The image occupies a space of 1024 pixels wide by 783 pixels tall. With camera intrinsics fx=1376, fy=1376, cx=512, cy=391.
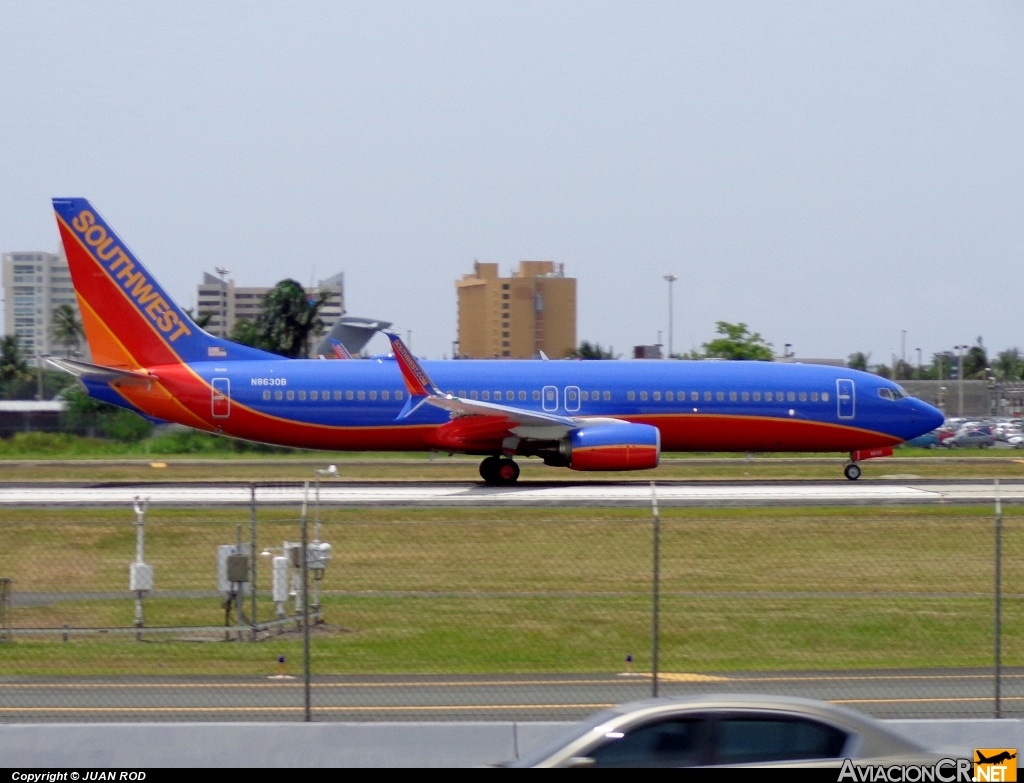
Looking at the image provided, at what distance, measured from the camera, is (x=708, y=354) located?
8769 cm

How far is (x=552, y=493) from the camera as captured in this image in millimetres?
31531

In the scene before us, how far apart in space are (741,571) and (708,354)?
70.5 meters

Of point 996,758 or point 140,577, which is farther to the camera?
point 140,577

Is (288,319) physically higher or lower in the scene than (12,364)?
higher

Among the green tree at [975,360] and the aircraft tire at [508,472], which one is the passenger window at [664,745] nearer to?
the aircraft tire at [508,472]

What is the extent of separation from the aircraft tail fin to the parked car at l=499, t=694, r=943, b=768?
99.1 feet

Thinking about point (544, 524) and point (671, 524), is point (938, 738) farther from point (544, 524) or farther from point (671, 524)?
point (671, 524)

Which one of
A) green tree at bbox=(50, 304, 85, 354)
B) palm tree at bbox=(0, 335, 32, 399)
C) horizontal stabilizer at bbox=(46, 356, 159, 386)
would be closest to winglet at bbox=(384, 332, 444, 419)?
horizontal stabilizer at bbox=(46, 356, 159, 386)

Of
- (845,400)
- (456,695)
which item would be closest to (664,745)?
(456,695)

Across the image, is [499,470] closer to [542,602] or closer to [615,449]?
[615,449]

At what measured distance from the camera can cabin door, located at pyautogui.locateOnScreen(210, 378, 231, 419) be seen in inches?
1425

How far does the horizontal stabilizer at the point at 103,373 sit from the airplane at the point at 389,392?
0.04 metres

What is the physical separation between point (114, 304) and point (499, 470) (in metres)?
11.2

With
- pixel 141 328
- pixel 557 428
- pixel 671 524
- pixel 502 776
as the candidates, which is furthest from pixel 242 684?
pixel 141 328
